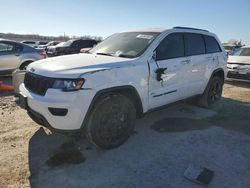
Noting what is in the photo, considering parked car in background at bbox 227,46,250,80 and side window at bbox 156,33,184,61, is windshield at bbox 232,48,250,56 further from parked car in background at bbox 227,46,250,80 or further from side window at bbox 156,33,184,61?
side window at bbox 156,33,184,61

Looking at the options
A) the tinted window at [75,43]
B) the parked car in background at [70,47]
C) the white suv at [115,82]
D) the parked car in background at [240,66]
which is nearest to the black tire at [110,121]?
the white suv at [115,82]

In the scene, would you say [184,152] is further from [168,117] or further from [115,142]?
[168,117]

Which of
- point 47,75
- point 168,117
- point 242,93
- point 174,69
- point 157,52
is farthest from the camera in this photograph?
point 242,93

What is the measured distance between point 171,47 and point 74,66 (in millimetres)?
1977

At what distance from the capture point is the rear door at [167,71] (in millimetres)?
4371

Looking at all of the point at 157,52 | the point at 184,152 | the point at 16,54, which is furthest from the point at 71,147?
the point at 16,54

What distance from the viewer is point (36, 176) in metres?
3.29

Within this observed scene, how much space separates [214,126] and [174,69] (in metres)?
1.45

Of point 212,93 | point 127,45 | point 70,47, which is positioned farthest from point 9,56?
point 70,47

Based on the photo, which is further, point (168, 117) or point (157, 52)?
point (168, 117)

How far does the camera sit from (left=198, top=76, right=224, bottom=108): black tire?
619 centimetres

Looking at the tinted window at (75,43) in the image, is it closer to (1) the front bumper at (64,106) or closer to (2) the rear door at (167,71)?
(2) the rear door at (167,71)

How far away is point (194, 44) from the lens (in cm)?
550

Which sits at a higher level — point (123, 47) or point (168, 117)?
point (123, 47)
